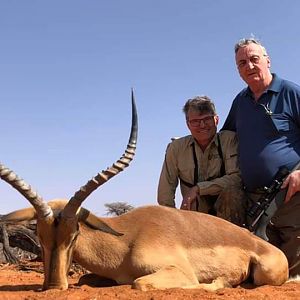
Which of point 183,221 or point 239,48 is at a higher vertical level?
point 239,48

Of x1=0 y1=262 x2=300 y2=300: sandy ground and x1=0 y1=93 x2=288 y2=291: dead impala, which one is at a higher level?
x1=0 y1=93 x2=288 y2=291: dead impala

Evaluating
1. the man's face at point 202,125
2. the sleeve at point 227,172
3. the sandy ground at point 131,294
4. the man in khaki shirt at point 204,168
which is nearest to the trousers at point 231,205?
the man in khaki shirt at point 204,168

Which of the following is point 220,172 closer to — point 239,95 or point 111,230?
point 239,95

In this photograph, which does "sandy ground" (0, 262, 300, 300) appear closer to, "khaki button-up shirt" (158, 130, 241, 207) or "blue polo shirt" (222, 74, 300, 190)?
"blue polo shirt" (222, 74, 300, 190)

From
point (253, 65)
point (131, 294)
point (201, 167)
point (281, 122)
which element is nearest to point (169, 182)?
point (201, 167)

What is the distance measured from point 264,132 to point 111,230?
8.45ft

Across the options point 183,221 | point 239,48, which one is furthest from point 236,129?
point 183,221

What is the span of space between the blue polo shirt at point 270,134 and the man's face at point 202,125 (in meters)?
0.49

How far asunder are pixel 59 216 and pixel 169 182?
9.49 ft

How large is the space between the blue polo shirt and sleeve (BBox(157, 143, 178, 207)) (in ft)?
3.50

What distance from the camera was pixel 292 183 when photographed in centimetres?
661

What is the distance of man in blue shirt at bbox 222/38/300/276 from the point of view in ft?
22.6

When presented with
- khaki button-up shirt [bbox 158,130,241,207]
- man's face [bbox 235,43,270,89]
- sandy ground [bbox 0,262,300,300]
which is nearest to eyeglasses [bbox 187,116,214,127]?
khaki button-up shirt [bbox 158,130,241,207]

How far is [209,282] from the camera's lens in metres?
5.65
